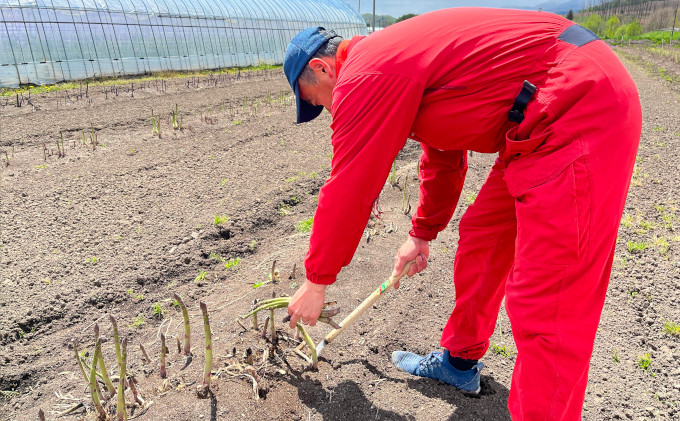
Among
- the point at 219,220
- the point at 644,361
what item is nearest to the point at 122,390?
the point at 219,220

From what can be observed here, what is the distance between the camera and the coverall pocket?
1.31 metres

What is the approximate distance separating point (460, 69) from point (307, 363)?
1603 mm

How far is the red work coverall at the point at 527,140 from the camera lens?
133 cm

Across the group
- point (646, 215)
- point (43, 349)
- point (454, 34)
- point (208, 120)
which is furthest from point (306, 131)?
point (454, 34)

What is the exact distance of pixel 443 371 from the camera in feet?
7.32

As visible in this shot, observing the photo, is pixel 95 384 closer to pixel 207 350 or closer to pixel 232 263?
pixel 207 350

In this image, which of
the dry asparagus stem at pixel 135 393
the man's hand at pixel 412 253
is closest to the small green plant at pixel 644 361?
the man's hand at pixel 412 253

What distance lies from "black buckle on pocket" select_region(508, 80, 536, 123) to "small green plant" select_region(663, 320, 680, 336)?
2.01 metres

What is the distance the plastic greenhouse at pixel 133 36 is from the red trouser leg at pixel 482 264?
494 inches

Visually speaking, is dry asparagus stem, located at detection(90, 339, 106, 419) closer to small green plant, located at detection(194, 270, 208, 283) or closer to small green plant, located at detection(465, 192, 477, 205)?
small green plant, located at detection(194, 270, 208, 283)

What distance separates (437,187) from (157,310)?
76.6 inches

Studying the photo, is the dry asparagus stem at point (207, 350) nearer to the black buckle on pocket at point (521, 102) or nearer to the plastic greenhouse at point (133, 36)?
the black buckle on pocket at point (521, 102)

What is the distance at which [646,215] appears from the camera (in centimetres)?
425

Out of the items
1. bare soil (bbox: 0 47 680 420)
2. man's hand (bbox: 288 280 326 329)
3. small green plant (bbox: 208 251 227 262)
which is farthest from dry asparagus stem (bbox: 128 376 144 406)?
small green plant (bbox: 208 251 227 262)
